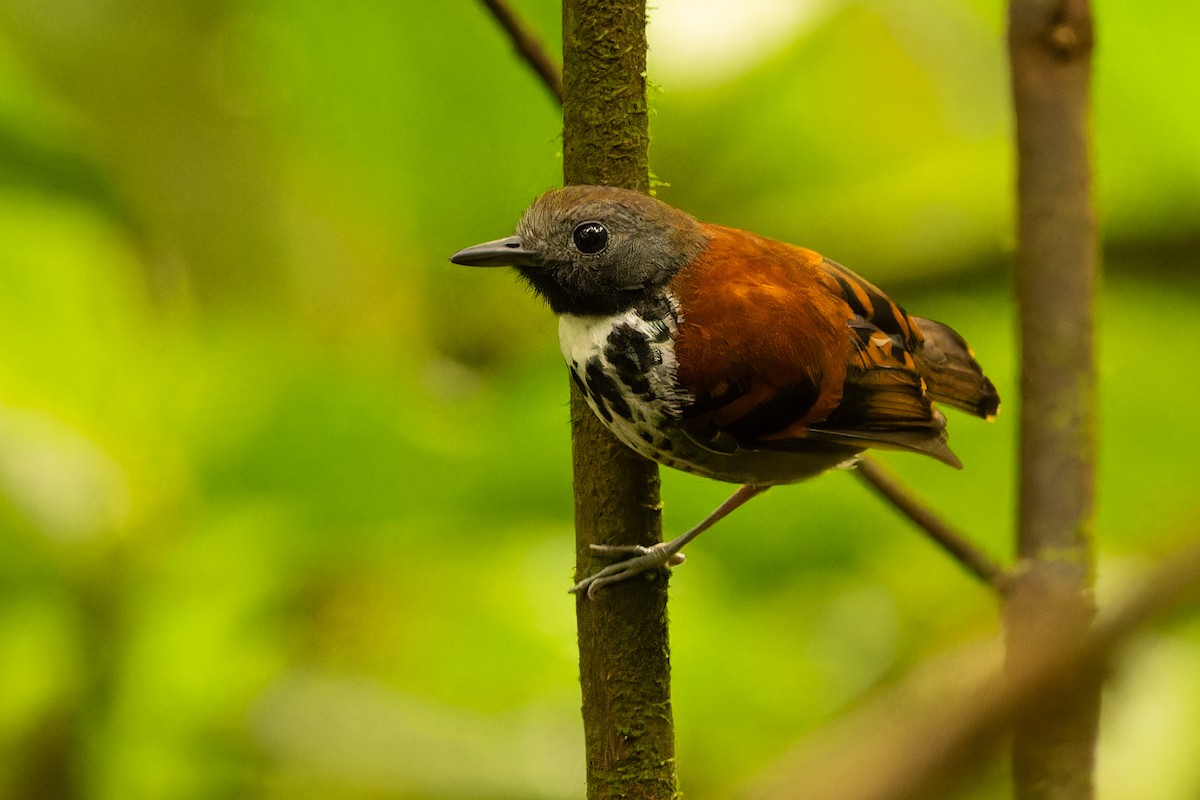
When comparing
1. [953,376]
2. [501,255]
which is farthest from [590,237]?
[953,376]

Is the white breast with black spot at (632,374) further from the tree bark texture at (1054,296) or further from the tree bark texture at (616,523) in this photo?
the tree bark texture at (1054,296)

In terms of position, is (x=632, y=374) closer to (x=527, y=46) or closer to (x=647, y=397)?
(x=647, y=397)

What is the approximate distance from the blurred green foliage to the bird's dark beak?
0.51 meters

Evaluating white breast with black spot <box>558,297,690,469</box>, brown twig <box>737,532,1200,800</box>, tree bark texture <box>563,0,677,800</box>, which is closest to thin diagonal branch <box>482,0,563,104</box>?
tree bark texture <box>563,0,677,800</box>

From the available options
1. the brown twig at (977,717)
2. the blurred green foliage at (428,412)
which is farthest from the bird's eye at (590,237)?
the brown twig at (977,717)

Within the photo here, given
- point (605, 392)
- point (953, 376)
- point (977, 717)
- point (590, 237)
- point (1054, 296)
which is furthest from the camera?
point (953, 376)

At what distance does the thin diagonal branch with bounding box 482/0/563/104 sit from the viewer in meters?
2.04

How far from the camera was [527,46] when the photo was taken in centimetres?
211

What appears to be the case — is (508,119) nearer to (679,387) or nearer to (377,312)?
(377,312)

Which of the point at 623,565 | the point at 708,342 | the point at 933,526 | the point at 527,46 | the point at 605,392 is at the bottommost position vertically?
the point at 623,565

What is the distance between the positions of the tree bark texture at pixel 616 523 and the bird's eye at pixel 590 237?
131 millimetres

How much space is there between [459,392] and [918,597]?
1224mm

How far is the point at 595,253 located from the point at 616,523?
0.52 meters

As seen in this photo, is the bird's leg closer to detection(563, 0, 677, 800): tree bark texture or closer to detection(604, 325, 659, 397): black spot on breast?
detection(563, 0, 677, 800): tree bark texture
